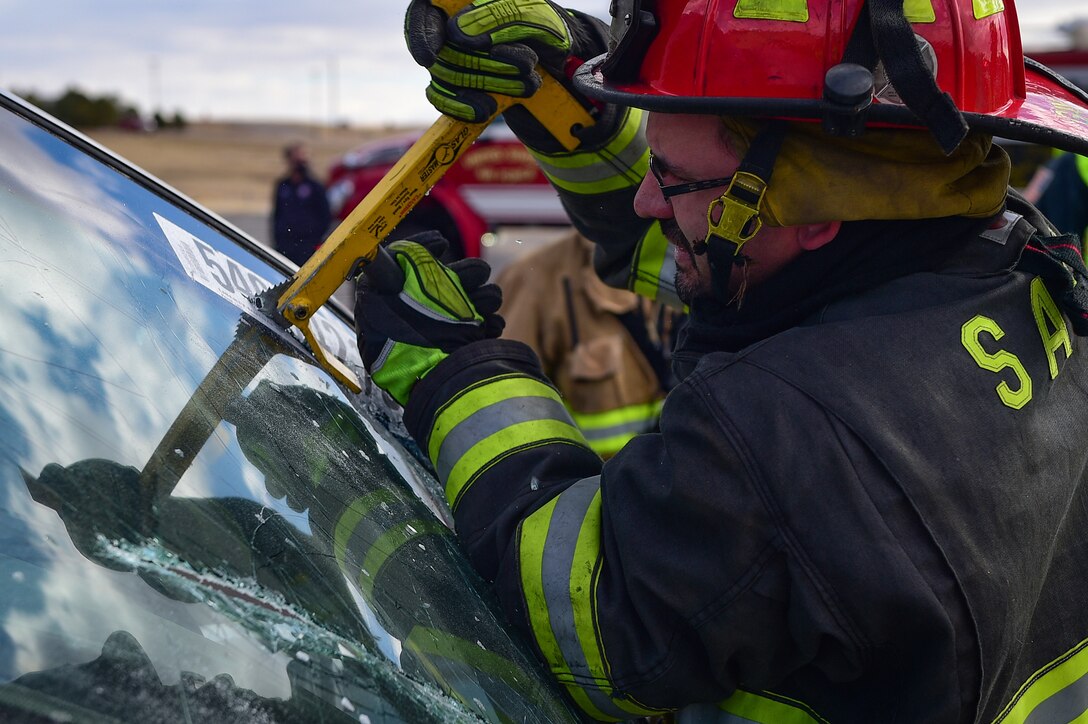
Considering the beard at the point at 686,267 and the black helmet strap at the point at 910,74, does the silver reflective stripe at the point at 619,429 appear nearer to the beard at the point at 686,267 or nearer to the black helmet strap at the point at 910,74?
the beard at the point at 686,267

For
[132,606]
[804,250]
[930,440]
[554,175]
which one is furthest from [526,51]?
[132,606]

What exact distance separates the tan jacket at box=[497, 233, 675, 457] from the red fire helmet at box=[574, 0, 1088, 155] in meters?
2.54

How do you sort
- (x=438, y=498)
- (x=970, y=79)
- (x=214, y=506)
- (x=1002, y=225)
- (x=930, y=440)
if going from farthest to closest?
(x=438, y=498) → (x=1002, y=225) → (x=970, y=79) → (x=930, y=440) → (x=214, y=506)

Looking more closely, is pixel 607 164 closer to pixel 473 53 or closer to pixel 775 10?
pixel 473 53

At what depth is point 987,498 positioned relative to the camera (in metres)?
1.28

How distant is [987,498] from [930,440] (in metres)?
0.10

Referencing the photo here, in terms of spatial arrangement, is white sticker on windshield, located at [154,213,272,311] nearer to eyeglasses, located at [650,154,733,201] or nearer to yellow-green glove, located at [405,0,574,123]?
yellow-green glove, located at [405,0,574,123]

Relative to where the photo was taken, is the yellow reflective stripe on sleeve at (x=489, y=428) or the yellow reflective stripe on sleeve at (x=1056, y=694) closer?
the yellow reflective stripe on sleeve at (x=1056, y=694)

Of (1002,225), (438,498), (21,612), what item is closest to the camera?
(21,612)

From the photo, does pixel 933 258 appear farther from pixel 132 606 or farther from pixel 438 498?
pixel 132 606

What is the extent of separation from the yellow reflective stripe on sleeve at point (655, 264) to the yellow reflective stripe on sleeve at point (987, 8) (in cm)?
85

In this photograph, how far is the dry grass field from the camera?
22469 millimetres

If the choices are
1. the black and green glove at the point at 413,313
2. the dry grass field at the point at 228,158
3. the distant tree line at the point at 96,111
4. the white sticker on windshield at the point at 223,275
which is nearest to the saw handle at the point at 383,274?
the black and green glove at the point at 413,313

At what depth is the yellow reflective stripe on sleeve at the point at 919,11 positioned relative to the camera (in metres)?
1.42
